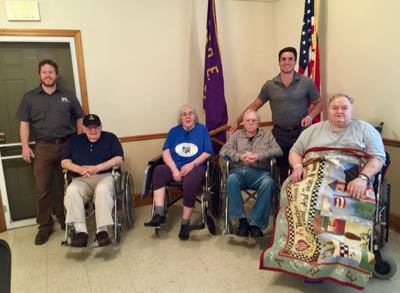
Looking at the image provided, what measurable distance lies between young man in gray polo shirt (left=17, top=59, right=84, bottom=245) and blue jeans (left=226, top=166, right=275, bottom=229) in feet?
5.06

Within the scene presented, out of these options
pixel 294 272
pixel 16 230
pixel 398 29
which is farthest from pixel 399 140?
pixel 16 230

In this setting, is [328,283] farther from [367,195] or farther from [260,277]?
[367,195]

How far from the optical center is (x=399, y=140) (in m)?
2.50

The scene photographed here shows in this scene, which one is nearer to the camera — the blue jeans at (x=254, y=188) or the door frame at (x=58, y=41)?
the blue jeans at (x=254, y=188)

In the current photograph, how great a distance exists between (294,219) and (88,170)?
64.7 inches

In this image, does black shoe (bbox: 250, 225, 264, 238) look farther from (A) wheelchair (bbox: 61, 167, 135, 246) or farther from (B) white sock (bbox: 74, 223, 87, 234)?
(B) white sock (bbox: 74, 223, 87, 234)

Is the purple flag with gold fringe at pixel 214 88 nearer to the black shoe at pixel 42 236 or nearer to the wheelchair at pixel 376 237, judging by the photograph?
the wheelchair at pixel 376 237

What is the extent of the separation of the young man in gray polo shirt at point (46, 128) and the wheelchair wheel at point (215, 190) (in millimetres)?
1330

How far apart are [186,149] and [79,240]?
1.15 meters

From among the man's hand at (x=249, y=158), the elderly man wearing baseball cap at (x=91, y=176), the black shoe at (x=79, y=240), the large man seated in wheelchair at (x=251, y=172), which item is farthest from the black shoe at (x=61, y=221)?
the man's hand at (x=249, y=158)

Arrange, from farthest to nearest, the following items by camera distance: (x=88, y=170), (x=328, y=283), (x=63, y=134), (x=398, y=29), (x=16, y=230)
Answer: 1. (x=16, y=230)
2. (x=63, y=134)
3. (x=88, y=170)
4. (x=398, y=29)
5. (x=328, y=283)

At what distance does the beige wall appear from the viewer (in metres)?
2.62

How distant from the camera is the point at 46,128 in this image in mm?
2740

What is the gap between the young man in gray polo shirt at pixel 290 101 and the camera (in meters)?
2.66
